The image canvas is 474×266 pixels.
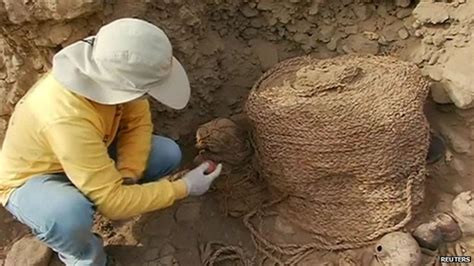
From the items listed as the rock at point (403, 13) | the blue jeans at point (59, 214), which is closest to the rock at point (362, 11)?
the rock at point (403, 13)

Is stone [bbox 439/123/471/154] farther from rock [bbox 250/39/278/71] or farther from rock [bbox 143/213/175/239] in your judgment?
rock [bbox 143/213/175/239]

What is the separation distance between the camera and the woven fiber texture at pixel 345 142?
6.69 ft

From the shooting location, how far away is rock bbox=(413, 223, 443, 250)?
6.96ft

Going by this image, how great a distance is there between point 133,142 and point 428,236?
0.93 m

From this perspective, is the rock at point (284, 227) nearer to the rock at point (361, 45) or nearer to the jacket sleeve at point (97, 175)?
the jacket sleeve at point (97, 175)

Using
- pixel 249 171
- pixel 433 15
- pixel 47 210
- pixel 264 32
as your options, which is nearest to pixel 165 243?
pixel 249 171

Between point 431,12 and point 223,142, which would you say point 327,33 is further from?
point 223,142

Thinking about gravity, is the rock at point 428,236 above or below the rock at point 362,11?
below

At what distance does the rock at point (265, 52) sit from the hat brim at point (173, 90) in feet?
2.63

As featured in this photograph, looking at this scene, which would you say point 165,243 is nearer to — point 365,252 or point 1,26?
point 365,252

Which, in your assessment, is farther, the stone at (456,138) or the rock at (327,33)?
the rock at (327,33)

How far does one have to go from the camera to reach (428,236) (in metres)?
2.12

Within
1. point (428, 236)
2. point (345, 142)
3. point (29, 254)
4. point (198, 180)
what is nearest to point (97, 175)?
point (198, 180)

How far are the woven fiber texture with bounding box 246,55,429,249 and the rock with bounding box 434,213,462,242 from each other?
9 cm
